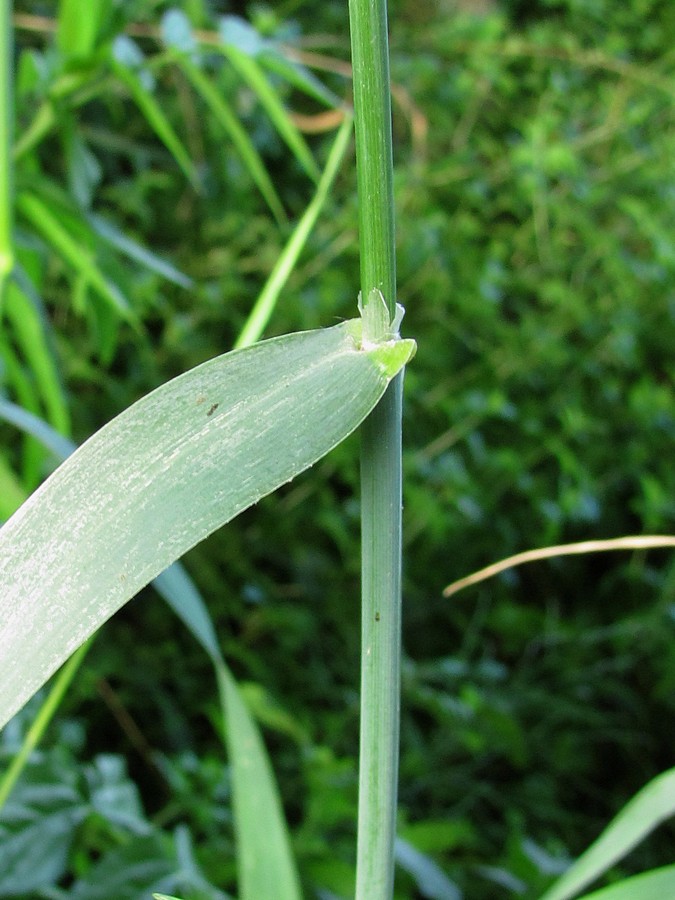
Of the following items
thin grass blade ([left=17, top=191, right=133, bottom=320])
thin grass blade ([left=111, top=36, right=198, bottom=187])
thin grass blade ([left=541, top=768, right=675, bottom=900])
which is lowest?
thin grass blade ([left=541, top=768, right=675, bottom=900])

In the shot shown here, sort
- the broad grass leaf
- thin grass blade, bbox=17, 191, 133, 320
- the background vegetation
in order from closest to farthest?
the broad grass leaf < thin grass blade, bbox=17, 191, 133, 320 < the background vegetation

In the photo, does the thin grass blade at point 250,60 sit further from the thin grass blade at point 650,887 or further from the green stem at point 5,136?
the thin grass blade at point 650,887

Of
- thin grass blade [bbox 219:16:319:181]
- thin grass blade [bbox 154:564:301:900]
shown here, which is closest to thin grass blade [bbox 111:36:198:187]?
thin grass blade [bbox 219:16:319:181]

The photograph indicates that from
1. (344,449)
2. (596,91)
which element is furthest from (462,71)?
(344,449)

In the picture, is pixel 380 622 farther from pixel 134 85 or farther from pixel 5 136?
pixel 134 85

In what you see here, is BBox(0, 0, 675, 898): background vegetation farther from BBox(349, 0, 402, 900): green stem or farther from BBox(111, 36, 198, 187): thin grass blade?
BBox(349, 0, 402, 900): green stem

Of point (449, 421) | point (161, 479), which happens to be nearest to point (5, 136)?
point (161, 479)
